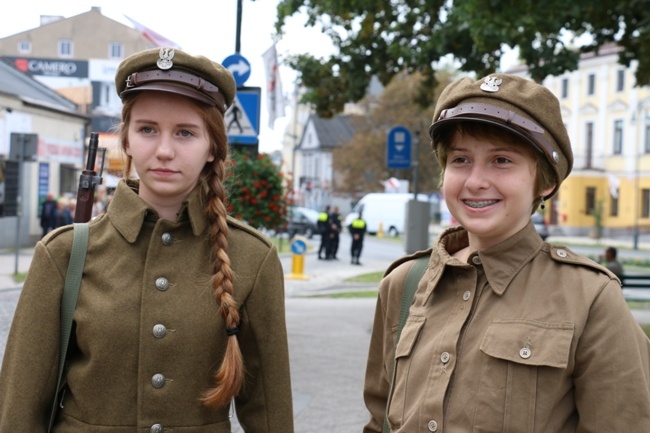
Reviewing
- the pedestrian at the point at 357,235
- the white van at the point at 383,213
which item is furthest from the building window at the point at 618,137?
the pedestrian at the point at 357,235

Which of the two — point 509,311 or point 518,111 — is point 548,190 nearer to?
point 518,111

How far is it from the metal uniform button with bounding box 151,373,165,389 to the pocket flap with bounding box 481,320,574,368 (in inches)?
35.9

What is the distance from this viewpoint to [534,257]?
8.54 feet

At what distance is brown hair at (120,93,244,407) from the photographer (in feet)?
8.97

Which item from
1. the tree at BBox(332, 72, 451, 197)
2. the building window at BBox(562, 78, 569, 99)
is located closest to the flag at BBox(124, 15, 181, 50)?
the tree at BBox(332, 72, 451, 197)

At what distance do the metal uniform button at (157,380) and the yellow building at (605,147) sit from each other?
57.5 metres

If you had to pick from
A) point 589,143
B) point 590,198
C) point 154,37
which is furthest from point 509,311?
point 589,143

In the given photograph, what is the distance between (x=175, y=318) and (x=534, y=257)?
3.39 feet

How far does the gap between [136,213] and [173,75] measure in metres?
0.42

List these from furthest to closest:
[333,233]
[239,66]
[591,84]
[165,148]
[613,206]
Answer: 1. [591,84]
2. [613,206]
3. [333,233]
4. [239,66]
5. [165,148]

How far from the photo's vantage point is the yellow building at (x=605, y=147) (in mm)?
59781

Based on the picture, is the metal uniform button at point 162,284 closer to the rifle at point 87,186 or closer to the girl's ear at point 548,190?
the girl's ear at point 548,190

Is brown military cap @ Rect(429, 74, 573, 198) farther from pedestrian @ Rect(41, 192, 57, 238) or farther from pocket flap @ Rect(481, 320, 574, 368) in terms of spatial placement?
pedestrian @ Rect(41, 192, 57, 238)

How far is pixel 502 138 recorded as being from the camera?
2.55m
